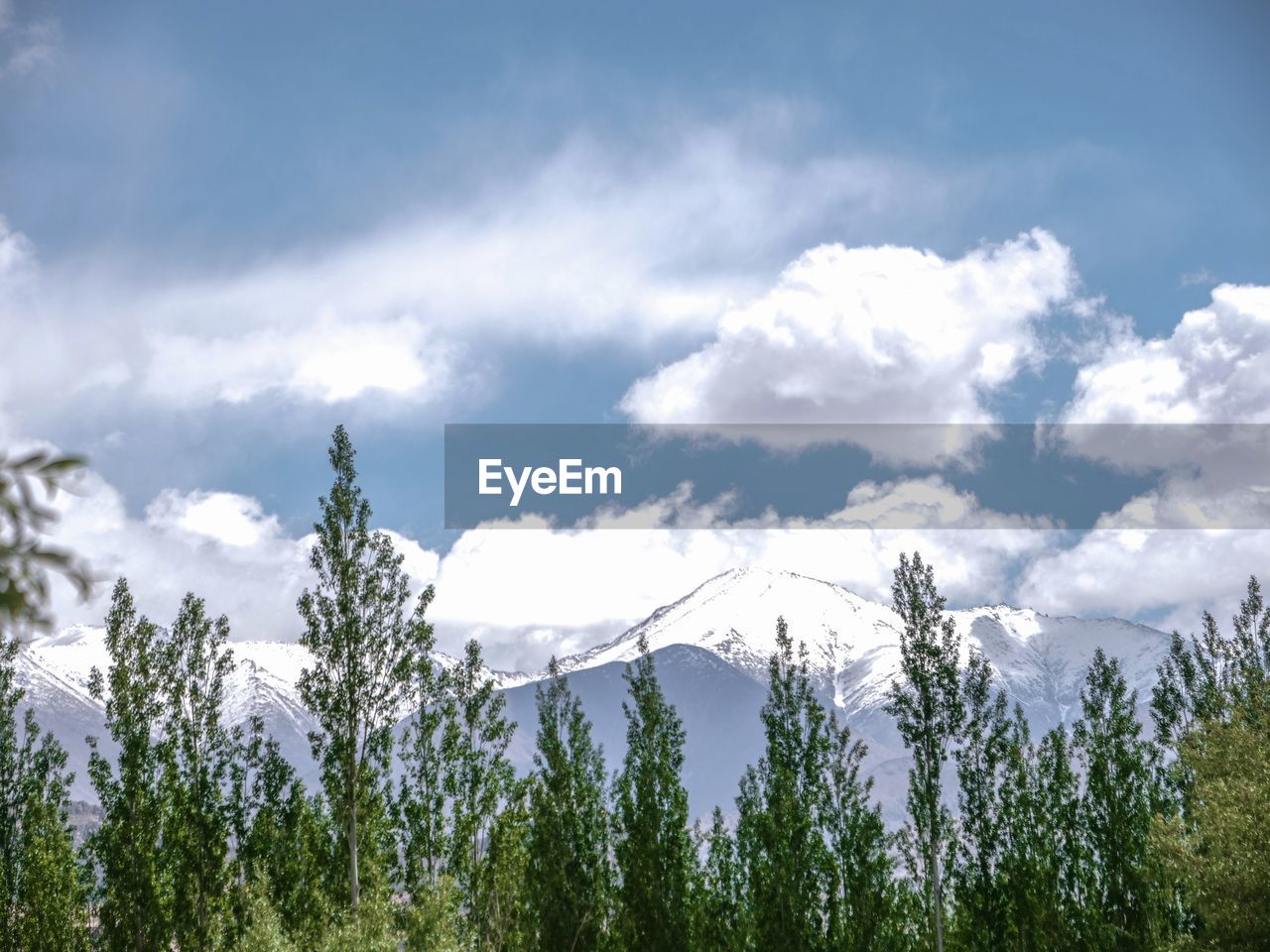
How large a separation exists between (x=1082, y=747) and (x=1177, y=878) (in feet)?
88.5

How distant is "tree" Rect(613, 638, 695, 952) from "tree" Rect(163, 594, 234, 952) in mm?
15189

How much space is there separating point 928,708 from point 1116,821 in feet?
38.3

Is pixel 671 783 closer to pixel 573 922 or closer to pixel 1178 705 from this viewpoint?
pixel 573 922

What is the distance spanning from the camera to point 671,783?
50562mm

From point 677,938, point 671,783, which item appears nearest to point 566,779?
point 671,783

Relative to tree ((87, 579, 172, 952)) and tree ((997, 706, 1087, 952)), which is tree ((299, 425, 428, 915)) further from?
tree ((997, 706, 1087, 952))

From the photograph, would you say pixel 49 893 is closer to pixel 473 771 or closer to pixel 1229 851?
pixel 473 771

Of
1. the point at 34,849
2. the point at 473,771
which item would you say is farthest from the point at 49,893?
the point at 473,771

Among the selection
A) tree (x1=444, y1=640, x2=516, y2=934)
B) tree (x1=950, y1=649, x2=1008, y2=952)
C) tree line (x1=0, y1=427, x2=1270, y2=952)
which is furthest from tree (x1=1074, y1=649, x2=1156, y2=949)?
tree (x1=444, y1=640, x2=516, y2=934)

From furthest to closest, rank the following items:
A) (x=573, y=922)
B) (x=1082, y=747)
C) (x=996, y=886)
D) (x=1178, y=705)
Answer: 1. (x=1178, y=705)
2. (x=1082, y=747)
3. (x=996, y=886)
4. (x=573, y=922)

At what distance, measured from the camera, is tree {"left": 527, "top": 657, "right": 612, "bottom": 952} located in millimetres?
45875

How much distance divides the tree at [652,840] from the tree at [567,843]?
3.40 ft

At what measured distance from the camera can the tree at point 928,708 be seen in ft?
158

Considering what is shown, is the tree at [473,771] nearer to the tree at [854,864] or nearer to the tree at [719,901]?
the tree at [719,901]
